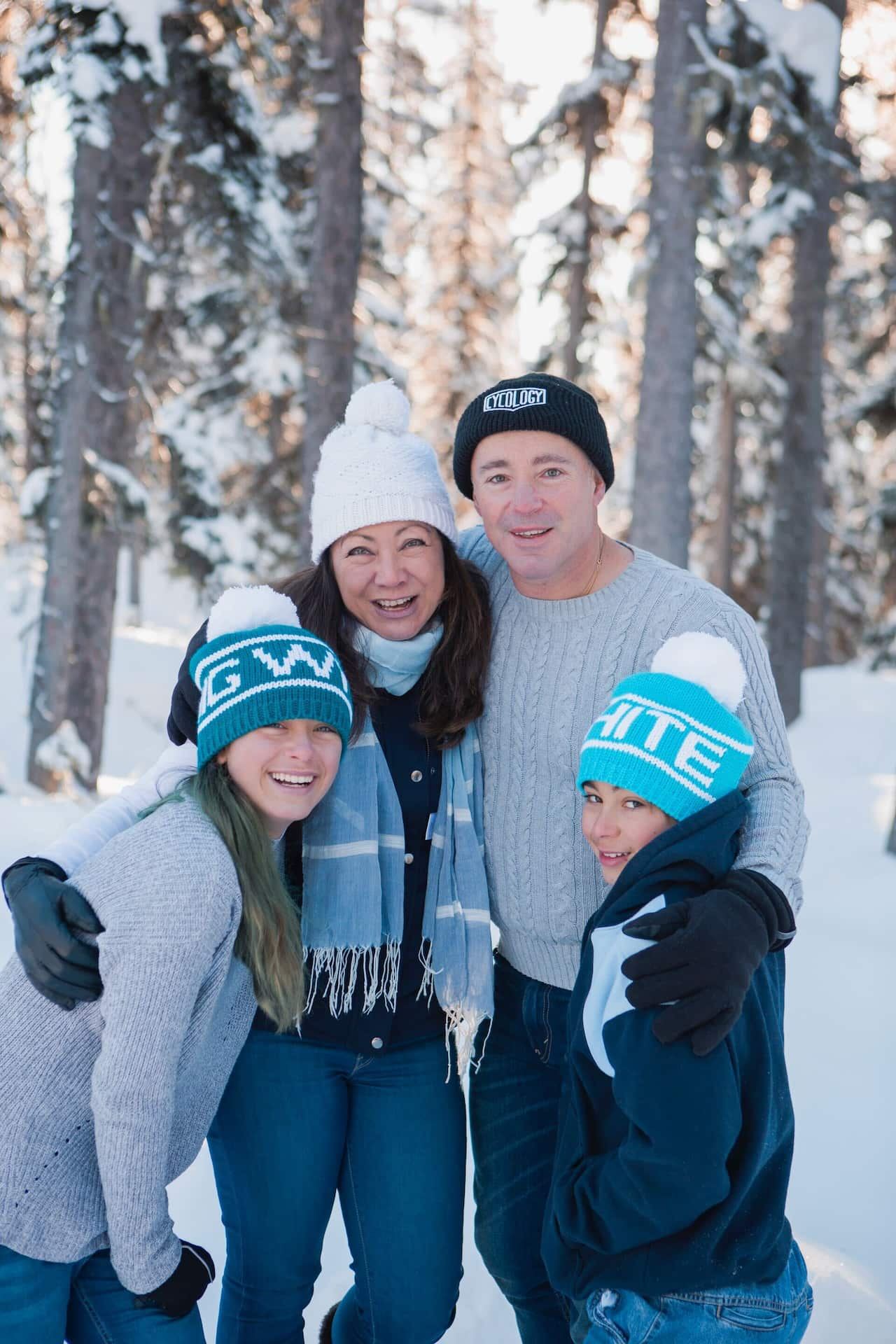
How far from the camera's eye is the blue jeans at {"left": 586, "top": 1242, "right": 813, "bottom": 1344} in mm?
2133

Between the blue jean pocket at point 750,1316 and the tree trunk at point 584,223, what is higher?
the tree trunk at point 584,223

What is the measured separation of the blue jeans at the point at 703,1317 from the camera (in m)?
2.13

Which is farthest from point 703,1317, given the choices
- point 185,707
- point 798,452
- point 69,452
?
point 798,452

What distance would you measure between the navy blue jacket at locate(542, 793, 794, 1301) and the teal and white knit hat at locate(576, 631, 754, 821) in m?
0.07

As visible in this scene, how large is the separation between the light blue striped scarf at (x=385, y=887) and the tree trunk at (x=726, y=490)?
13348 millimetres

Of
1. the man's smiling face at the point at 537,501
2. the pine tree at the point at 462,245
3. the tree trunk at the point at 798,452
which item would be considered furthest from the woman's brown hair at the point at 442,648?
the pine tree at the point at 462,245

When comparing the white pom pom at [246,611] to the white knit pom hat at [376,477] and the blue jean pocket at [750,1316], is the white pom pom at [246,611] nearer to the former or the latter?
the white knit pom hat at [376,477]

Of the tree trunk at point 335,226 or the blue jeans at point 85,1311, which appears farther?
the tree trunk at point 335,226

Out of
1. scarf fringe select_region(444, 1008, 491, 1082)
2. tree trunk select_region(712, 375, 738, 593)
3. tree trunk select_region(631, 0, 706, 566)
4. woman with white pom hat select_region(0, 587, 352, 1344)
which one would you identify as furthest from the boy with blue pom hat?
tree trunk select_region(712, 375, 738, 593)

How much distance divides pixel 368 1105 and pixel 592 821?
0.99 meters

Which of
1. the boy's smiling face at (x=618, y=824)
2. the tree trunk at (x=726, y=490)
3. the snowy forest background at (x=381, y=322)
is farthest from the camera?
the tree trunk at (x=726, y=490)

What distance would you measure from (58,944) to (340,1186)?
1175 millimetres

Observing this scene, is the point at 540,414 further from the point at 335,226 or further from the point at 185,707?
the point at 335,226

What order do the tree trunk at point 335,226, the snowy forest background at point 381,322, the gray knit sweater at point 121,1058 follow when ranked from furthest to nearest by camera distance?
1. the tree trunk at point 335,226
2. the snowy forest background at point 381,322
3. the gray knit sweater at point 121,1058
